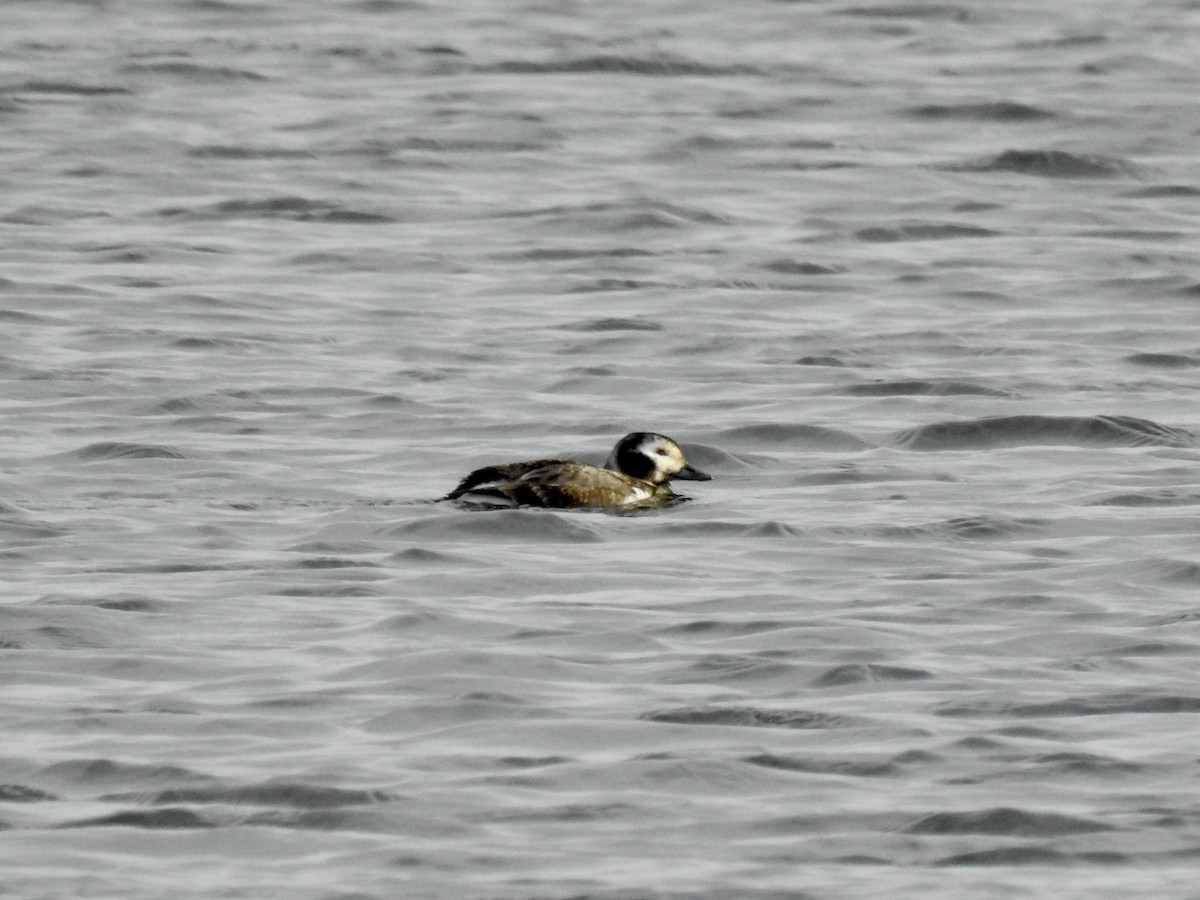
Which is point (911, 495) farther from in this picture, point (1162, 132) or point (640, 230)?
point (1162, 132)

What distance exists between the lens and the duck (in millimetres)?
12812

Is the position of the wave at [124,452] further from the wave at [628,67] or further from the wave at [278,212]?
the wave at [628,67]

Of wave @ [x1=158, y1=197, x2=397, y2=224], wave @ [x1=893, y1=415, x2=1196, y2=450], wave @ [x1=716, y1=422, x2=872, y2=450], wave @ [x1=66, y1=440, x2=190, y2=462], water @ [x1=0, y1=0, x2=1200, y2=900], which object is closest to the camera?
water @ [x1=0, y1=0, x2=1200, y2=900]

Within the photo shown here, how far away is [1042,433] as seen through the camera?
14742mm

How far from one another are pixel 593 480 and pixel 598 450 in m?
1.60

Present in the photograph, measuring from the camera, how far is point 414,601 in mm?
11359

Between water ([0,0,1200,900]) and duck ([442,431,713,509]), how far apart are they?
0.13 meters

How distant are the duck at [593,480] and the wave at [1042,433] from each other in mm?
1458

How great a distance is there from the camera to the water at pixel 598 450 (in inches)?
343

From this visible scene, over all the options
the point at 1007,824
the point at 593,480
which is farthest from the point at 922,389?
the point at 1007,824

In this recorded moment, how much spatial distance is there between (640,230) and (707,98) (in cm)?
493

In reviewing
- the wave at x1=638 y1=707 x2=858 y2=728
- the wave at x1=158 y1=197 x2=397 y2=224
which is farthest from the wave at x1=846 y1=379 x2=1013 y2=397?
the wave at x1=638 y1=707 x2=858 y2=728

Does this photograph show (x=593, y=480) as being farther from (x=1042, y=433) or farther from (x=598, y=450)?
(x=1042, y=433)

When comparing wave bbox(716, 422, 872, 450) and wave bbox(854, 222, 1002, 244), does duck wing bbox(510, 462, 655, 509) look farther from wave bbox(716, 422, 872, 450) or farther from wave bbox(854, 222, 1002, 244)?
wave bbox(854, 222, 1002, 244)
